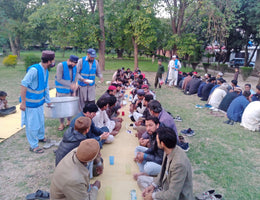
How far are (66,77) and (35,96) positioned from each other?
1.21m

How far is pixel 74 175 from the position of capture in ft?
6.82

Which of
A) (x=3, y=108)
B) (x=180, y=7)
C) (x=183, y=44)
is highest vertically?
(x=180, y=7)

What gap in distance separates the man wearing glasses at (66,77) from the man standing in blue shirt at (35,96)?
80 centimetres

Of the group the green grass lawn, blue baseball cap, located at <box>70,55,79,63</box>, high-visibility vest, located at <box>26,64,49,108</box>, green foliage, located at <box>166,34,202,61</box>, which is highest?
green foliage, located at <box>166,34,202,61</box>

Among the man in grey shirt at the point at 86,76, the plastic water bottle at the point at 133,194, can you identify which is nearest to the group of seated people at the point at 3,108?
the man in grey shirt at the point at 86,76

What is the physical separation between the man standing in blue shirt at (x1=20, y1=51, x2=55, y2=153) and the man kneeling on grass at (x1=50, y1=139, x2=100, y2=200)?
2.20 metres

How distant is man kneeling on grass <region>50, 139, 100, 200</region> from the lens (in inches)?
81.6

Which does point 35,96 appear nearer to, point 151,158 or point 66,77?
point 66,77

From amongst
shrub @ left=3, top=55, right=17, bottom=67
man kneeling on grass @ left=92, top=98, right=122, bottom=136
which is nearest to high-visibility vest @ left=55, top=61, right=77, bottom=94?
man kneeling on grass @ left=92, top=98, right=122, bottom=136

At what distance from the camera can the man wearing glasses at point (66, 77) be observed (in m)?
4.91

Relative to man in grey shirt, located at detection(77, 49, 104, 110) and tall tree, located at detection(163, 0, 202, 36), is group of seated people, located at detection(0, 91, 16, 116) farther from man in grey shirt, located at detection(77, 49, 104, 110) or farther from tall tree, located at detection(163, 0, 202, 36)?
tall tree, located at detection(163, 0, 202, 36)

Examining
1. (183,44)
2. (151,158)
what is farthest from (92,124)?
(183,44)

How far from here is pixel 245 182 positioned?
3.46m

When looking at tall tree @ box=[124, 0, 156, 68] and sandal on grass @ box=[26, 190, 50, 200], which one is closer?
sandal on grass @ box=[26, 190, 50, 200]
